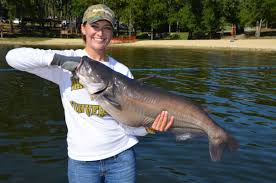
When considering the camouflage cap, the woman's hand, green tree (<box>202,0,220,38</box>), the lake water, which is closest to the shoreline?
green tree (<box>202,0,220,38</box>)

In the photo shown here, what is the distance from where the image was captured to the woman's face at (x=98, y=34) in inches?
174

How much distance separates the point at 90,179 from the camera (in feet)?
14.2

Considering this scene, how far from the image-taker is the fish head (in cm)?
421

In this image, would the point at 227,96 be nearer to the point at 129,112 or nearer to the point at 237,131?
the point at 237,131

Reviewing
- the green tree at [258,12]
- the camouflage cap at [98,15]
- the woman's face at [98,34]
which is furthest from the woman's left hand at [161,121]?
the green tree at [258,12]

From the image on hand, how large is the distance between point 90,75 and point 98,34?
51 cm

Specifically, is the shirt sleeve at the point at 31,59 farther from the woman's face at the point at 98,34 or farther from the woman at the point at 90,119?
the woman's face at the point at 98,34

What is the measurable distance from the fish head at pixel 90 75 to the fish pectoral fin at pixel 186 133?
1.11m

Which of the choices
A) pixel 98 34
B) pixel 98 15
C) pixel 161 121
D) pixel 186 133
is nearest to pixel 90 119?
pixel 161 121

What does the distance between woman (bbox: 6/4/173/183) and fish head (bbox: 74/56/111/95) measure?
9 cm

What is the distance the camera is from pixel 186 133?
4.86 metres

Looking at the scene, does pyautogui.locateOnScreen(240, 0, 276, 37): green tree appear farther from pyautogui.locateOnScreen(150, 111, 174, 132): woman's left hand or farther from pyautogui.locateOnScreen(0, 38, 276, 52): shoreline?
pyautogui.locateOnScreen(150, 111, 174, 132): woman's left hand

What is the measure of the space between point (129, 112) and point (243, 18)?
72.9 meters

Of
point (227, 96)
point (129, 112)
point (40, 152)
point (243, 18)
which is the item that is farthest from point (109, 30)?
point (243, 18)
